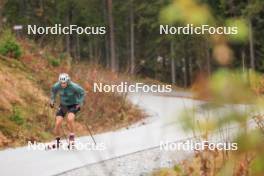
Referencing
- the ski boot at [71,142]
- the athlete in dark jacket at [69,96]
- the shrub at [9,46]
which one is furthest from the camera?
the shrub at [9,46]

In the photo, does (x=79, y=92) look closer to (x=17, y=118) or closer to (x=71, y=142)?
(x=71, y=142)

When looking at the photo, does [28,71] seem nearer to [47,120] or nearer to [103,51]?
[47,120]

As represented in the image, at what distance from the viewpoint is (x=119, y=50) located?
62.5 m

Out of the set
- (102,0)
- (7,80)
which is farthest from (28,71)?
(102,0)

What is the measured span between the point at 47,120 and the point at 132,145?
4.03m

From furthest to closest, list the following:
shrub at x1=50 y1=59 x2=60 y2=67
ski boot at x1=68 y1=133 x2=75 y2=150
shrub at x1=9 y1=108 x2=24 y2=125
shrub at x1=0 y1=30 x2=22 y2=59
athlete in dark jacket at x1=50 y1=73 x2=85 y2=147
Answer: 1. shrub at x1=50 y1=59 x2=60 y2=67
2. shrub at x1=0 y1=30 x2=22 y2=59
3. shrub at x1=9 y1=108 x2=24 y2=125
4. ski boot at x1=68 y1=133 x2=75 y2=150
5. athlete in dark jacket at x1=50 y1=73 x2=85 y2=147
